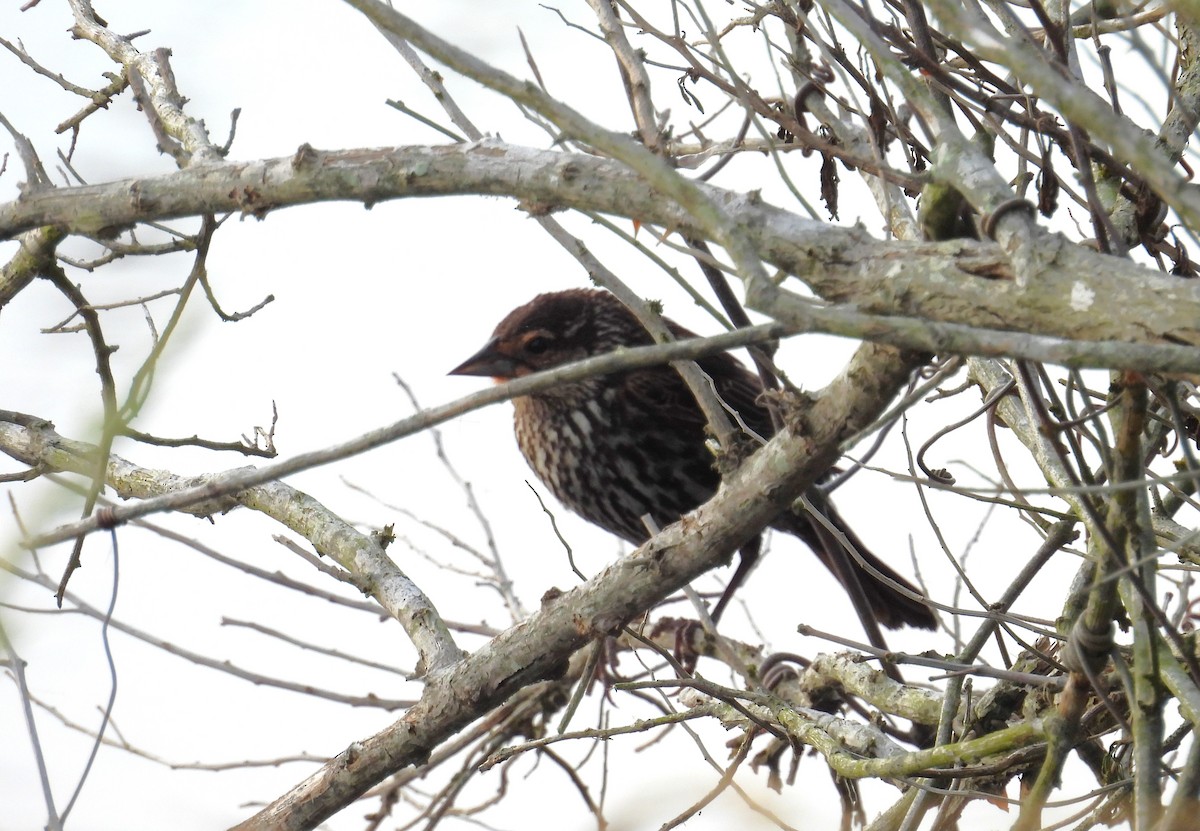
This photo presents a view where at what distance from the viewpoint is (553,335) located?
14.3ft

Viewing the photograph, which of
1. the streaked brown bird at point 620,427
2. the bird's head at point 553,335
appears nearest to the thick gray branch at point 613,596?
the streaked brown bird at point 620,427

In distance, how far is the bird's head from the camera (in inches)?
169

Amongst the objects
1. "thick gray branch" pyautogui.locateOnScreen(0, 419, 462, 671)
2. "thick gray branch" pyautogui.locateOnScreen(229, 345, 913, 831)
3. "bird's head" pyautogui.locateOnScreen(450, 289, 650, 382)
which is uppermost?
"bird's head" pyautogui.locateOnScreen(450, 289, 650, 382)

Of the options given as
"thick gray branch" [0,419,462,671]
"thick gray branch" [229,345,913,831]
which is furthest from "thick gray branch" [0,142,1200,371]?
"thick gray branch" [0,419,462,671]

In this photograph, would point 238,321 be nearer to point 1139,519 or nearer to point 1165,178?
point 1139,519

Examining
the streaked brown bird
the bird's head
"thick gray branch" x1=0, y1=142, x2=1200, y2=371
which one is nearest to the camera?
"thick gray branch" x1=0, y1=142, x2=1200, y2=371

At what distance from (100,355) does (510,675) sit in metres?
0.94

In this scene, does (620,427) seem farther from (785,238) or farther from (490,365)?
(785,238)

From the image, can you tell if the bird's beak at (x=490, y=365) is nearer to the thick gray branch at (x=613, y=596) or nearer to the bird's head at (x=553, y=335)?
the bird's head at (x=553, y=335)

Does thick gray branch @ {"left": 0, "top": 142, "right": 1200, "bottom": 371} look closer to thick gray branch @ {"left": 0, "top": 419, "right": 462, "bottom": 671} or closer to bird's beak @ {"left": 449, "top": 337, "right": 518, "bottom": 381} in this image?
thick gray branch @ {"left": 0, "top": 419, "right": 462, "bottom": 671}

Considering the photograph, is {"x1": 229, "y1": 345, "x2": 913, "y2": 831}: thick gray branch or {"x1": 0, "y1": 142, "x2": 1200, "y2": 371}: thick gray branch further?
{"x1": 229, "y1": 345, "x2": 913, "y2": 831}: thick gray branch

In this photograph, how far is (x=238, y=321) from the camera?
8.89 feet

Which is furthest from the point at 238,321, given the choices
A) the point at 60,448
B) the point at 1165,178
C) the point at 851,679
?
the point at 1165,178

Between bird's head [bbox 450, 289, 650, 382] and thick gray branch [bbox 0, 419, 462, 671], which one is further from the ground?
bird's head [bbox 450, 289, 650, 382]
